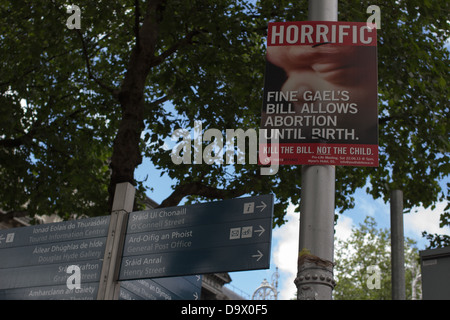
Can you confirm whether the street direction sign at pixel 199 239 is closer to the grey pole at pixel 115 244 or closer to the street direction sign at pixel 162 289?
the grey pole at pixel 115 244

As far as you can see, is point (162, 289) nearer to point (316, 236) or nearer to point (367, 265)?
point (316, 236)

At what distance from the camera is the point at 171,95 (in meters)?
15.9

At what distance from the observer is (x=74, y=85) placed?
17734mm

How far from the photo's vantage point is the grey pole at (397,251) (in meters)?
6.74

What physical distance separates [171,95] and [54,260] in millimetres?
8708

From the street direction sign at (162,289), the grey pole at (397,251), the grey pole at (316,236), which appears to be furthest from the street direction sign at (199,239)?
the grey pole at (316,236)

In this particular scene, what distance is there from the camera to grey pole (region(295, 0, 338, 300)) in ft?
15.2

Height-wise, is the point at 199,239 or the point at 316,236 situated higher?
the point at 199,239

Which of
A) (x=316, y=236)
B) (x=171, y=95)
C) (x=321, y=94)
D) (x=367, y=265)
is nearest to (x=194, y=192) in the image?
(x=171, y=95)

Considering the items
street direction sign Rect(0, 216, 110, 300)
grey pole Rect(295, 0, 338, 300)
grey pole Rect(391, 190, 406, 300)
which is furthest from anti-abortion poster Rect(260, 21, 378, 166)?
street direction sign Rect(0, 216, 110, 300)

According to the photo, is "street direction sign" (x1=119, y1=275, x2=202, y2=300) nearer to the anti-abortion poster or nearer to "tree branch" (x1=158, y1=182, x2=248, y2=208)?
the anti-abortion poster

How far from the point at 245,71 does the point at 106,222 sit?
283 inches
